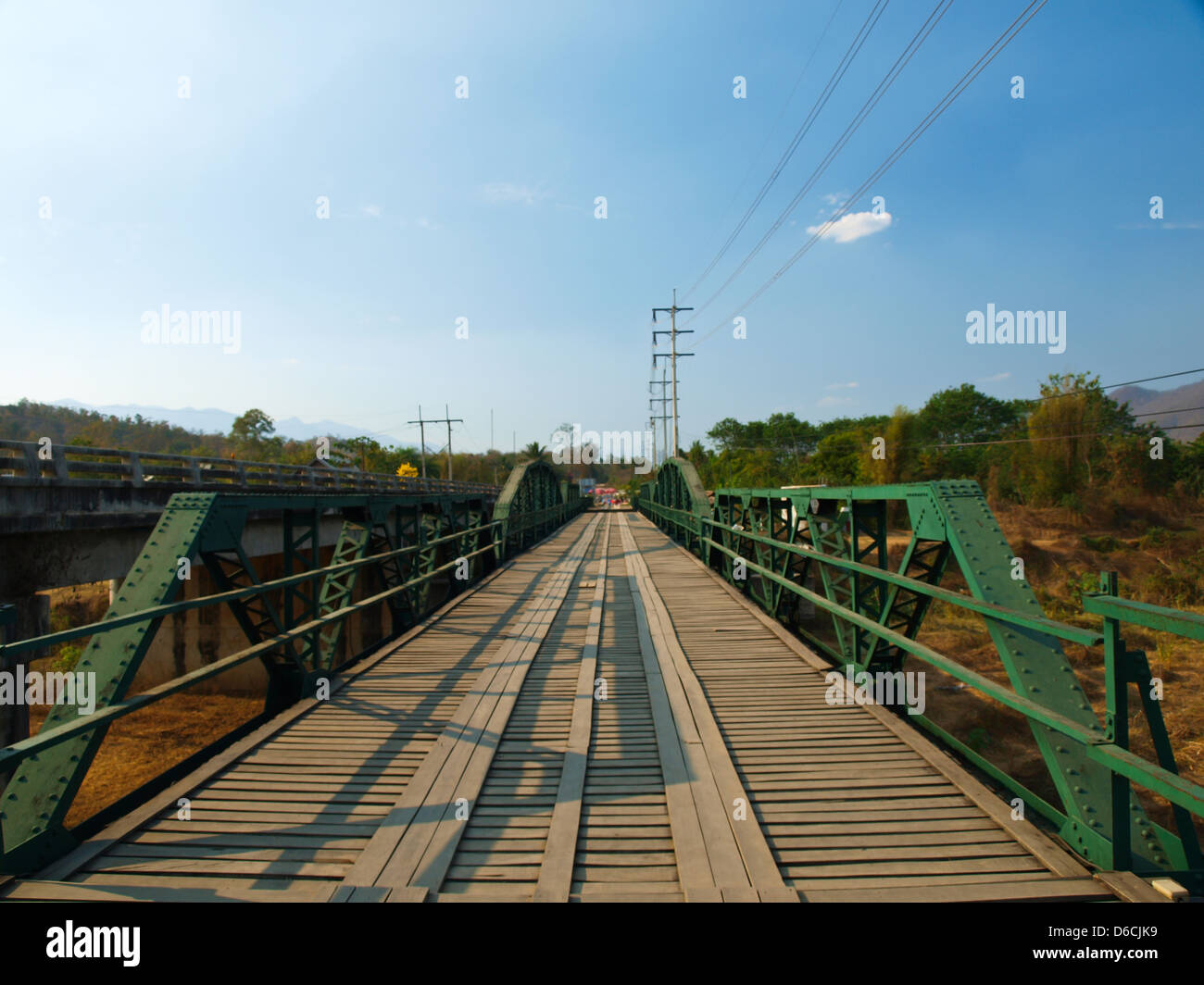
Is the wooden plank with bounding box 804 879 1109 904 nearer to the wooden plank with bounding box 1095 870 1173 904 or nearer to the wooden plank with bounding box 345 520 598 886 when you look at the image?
the wooden plank with bounding box 1095 870 1173 904

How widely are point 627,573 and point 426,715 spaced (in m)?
8.49

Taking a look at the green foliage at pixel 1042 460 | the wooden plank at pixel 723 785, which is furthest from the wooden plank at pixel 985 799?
the green foliage at pixel 1042 460

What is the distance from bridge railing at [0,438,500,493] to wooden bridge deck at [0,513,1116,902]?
7336 mm

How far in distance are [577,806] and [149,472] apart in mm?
13600

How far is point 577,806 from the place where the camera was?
348cm

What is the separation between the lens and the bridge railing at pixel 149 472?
9211mm

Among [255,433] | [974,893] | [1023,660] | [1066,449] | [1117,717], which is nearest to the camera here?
[1117,717]

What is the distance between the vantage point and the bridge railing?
921 centimetres

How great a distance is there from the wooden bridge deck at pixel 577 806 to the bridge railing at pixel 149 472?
734cm

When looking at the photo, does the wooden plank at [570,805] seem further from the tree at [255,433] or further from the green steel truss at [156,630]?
the tree at [255,433]

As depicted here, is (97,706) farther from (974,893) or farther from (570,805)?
(974,893)

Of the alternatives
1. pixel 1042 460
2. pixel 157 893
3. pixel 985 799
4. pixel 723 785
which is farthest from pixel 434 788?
pixel 1042 460

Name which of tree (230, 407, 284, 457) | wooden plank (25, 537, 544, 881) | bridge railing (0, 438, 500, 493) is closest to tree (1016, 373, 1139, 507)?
bridge railing (0, 438, 500, 493)
